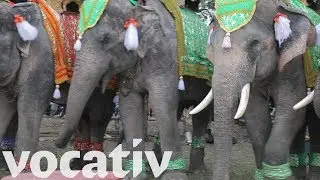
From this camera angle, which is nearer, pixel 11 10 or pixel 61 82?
pixel 11 10

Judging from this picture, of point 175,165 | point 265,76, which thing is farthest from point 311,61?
point 175,165

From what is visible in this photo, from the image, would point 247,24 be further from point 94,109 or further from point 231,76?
point 94,109

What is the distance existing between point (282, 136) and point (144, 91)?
130cm

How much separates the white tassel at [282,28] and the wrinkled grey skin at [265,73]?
0.21 ft

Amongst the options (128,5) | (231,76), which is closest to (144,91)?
(128,5)

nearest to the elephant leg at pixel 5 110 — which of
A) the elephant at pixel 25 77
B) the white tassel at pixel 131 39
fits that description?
the elephant at pixel 25 77

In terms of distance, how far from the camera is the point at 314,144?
18.5ft

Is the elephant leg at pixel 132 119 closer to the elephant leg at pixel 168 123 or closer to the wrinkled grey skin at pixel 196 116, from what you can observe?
the elephant leg at pixel 168 123

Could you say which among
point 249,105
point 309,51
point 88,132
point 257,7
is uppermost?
point 257,7

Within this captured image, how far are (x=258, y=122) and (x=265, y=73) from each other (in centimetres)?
47

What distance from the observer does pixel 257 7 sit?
4.98 metres

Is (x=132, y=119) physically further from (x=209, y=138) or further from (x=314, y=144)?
(x=209, y=138)

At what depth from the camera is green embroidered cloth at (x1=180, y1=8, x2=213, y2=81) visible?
592cm

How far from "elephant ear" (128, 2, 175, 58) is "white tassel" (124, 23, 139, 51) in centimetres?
17
